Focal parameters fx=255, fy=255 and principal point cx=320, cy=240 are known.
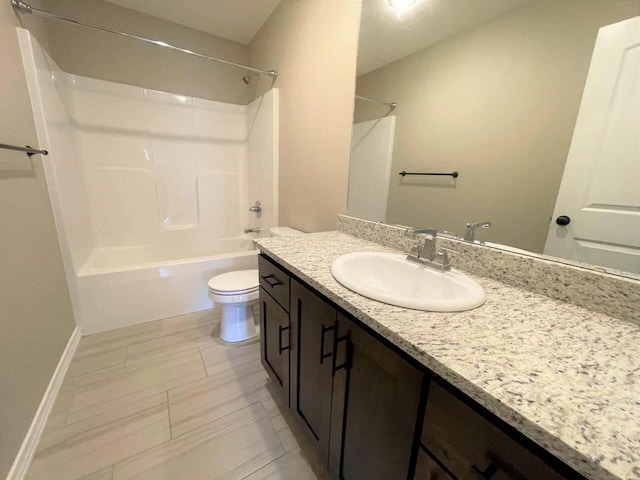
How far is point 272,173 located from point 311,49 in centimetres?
98

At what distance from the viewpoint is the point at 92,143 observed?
222 cm

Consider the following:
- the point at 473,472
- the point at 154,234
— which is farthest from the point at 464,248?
the point at 154,234

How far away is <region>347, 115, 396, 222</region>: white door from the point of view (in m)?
1.31

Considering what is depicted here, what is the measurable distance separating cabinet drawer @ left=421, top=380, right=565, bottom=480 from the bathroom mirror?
62cm

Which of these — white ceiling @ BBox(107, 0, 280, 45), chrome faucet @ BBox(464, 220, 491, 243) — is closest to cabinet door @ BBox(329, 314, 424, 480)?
chrome faucet @ BBox(464, 220, 491, 243)

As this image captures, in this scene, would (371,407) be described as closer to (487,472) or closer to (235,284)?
(487,472)

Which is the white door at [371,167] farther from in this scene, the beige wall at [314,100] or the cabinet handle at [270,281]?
the cabinet handle at [270,281]

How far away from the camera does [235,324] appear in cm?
181

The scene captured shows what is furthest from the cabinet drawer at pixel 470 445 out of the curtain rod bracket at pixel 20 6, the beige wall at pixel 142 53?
the beige wall at pixel 142 53

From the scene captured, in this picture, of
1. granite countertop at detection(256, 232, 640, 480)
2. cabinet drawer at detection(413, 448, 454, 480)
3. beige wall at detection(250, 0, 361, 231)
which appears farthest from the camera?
beige wall at detection(250, 0, 361, 231)

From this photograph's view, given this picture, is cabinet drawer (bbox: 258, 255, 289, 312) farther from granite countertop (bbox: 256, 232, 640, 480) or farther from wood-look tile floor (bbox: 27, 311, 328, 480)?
wood-look tile floor (bbox: 27, 311, 328, 480)

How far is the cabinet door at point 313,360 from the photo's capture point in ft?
2.73

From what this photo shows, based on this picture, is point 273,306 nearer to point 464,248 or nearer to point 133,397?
A: point 464,248

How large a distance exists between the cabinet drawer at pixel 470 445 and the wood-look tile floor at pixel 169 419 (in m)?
0.79
